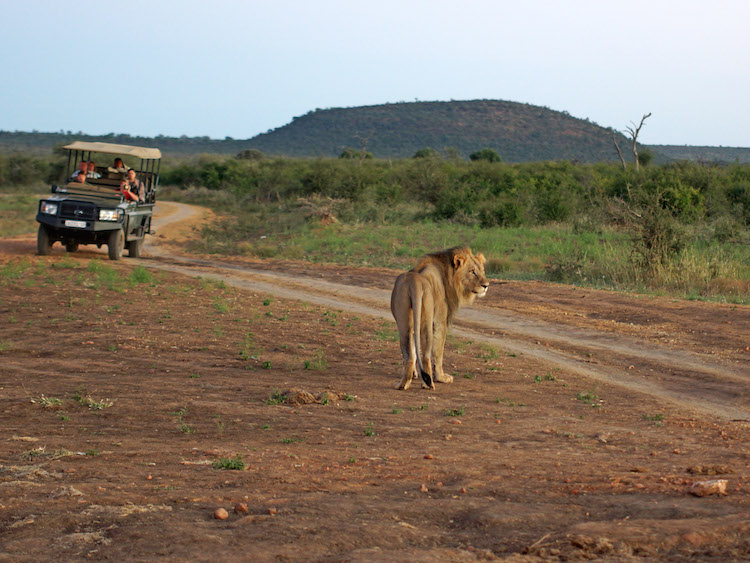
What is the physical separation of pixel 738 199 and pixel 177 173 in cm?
4426

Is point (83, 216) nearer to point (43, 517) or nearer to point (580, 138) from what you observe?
point (43, 517)

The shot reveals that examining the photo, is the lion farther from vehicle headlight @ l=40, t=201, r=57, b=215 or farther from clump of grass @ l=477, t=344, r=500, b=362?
vehicle headlight @ l=40, t=201, r=57, b=215

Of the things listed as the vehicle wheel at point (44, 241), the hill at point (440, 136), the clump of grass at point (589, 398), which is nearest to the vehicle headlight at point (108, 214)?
the vehicle wheel at point (44, 241)

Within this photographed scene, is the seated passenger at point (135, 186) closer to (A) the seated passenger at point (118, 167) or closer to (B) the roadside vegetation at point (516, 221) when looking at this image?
(A) the seated passenger at point (118, 167)

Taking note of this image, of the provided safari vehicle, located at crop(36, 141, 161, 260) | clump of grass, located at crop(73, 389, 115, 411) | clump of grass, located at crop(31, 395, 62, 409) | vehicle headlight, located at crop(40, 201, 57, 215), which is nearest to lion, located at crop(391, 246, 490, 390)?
clump of grass, located at crop(73, 389, 115, 411)

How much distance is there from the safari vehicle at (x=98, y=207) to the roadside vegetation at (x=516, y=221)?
5112mm

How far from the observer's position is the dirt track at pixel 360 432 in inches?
165

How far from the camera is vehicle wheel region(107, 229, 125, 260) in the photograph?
64.8 feet

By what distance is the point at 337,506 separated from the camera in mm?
4691

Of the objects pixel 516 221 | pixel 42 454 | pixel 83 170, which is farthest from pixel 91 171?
pixel 516 221

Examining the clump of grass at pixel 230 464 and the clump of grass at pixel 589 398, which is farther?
the clump of grass at pixel 589 398

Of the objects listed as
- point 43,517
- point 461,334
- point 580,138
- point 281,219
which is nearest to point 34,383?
point 43,517

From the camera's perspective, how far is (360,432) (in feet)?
22.6

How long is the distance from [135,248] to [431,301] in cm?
1504
